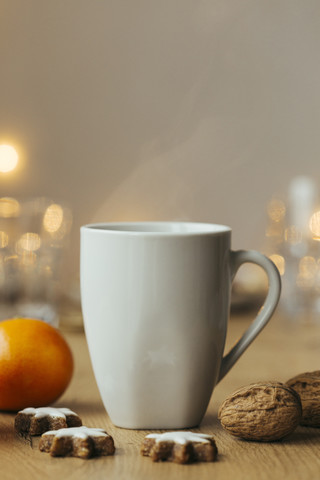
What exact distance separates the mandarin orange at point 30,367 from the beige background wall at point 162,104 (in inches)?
27.4

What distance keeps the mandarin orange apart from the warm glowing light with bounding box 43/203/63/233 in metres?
0.48

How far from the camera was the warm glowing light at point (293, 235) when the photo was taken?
3.81 ft

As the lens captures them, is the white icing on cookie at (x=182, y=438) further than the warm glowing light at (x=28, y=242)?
No

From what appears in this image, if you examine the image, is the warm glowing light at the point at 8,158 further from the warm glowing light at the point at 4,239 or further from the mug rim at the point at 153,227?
the mug rim at the point at 153,227

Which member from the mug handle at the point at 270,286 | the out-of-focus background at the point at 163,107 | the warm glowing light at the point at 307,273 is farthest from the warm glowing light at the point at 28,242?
the mug handle at the point at 270,286

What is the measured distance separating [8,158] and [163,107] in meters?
0.35

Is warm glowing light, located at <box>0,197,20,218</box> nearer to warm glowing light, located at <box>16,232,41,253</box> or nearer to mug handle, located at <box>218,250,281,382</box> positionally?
warm glowing light, located at <box>16,232,41,253</box>

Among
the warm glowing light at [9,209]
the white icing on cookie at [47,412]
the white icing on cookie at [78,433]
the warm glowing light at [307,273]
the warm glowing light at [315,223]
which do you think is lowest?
the white icing on cookie at [47,412]

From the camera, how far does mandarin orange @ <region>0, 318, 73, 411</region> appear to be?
22.6 inches

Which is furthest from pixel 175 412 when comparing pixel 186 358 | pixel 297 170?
pixel 297 170

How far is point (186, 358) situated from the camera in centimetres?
52

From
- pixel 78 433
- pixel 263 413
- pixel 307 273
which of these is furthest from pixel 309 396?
pixel 307 273

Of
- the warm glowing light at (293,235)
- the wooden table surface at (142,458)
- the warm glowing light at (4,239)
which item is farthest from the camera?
the warm glowing light at (293,235)

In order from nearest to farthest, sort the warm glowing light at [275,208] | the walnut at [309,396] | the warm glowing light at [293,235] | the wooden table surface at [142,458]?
1. the wooden table surface at [142,458]
2. the walnut at [309,396]
3. the warm glowing light at [293,235]
4. the warm glowing light at [275,208]
